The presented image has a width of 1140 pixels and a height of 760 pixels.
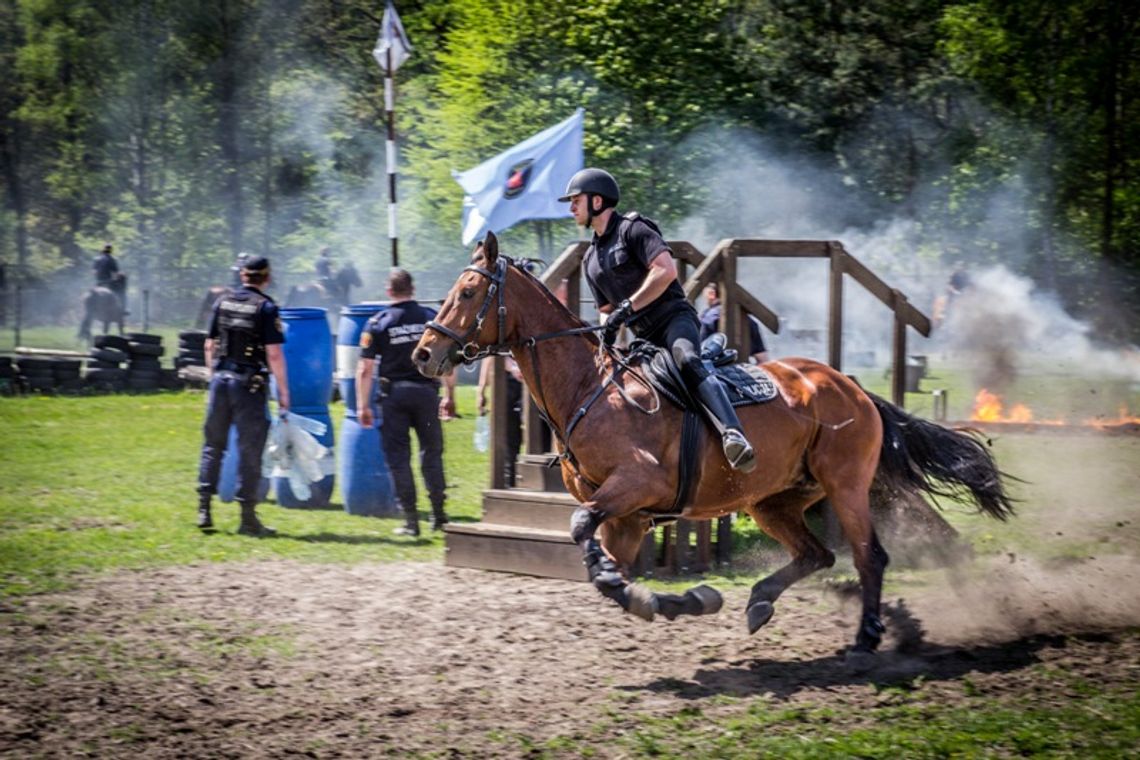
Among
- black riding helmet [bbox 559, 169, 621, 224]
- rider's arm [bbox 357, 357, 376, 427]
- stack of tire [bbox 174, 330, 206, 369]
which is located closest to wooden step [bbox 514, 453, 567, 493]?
rider's arm [bbox 357, 357, 376, 427]

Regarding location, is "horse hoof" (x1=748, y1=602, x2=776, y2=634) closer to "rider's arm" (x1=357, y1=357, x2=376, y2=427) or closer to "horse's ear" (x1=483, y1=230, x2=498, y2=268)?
"horse's ear" (x1=483, y1=230, x2=498, y2=268)

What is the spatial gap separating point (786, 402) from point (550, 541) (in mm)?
2386

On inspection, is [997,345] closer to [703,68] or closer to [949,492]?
[703,68]

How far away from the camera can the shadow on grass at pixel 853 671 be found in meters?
7.32

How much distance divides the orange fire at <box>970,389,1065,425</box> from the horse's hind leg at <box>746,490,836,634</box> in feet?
36.5

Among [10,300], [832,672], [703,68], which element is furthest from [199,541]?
[10,300]

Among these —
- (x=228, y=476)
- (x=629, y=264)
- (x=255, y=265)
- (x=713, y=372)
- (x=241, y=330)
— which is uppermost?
(x=255, y=265)

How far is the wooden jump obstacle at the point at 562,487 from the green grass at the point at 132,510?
797 millimetres

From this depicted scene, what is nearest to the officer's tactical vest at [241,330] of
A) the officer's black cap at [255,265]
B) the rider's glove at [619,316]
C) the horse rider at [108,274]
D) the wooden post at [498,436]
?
the officer's black cap at [255,265]

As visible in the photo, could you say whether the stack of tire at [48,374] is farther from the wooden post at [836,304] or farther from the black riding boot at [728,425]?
the black riding boot at [728,425]

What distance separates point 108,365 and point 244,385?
43.3 ft

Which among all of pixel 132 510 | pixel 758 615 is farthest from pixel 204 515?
pixel 758 615

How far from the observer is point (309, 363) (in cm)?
1302

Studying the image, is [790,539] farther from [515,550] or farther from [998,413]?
[998,413]
